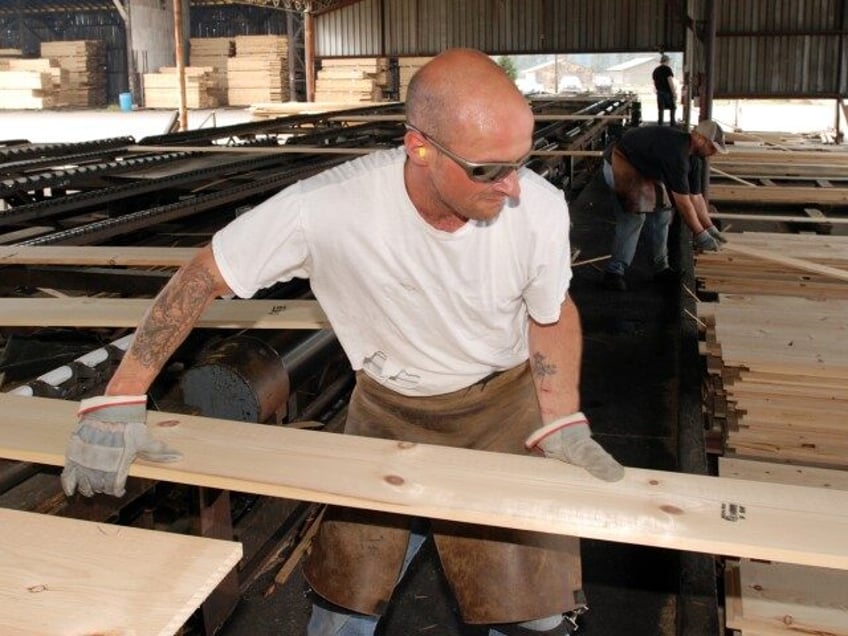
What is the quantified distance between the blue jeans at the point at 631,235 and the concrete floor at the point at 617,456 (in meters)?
0.23

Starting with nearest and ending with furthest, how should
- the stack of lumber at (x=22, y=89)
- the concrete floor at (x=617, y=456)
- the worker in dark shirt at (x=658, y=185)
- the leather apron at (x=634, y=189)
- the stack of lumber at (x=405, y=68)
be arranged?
the concrete floor at (x=617, y=456), the worker in dark shirt at (x=658, y=185), the leather apron at (x=634, y=189), the stack of lumber at (x=405, y=68), the stack of lumber at (x=22, y=89)

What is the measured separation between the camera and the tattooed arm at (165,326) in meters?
2.12

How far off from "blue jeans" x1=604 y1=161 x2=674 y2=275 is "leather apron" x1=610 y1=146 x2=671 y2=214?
10 cm

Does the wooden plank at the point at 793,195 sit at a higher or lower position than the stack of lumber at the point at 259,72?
lower

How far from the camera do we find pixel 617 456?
4820 millimetres

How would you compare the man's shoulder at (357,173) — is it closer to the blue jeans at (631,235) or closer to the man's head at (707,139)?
the man's head at (707,139)

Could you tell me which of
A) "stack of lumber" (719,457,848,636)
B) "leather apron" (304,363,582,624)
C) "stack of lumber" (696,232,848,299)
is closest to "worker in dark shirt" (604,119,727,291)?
"stack of lumber" (696,232,848,299)

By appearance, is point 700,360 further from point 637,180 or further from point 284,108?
point 284,108

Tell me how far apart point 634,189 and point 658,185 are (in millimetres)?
189

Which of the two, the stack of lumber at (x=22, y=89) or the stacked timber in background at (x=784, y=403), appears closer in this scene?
the stacked timber in background at (x=784, y=403)

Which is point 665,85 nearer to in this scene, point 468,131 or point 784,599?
point 784,599

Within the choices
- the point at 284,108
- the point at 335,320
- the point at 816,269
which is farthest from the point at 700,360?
the point at 284,108

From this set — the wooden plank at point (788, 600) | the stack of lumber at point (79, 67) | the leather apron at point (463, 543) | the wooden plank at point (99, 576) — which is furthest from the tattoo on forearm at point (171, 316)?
the stack of lumber at point (79, 67)

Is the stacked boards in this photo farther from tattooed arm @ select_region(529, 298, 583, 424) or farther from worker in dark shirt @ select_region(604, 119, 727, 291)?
tattooed arm @ select_region(529, 298, 583, 424)
